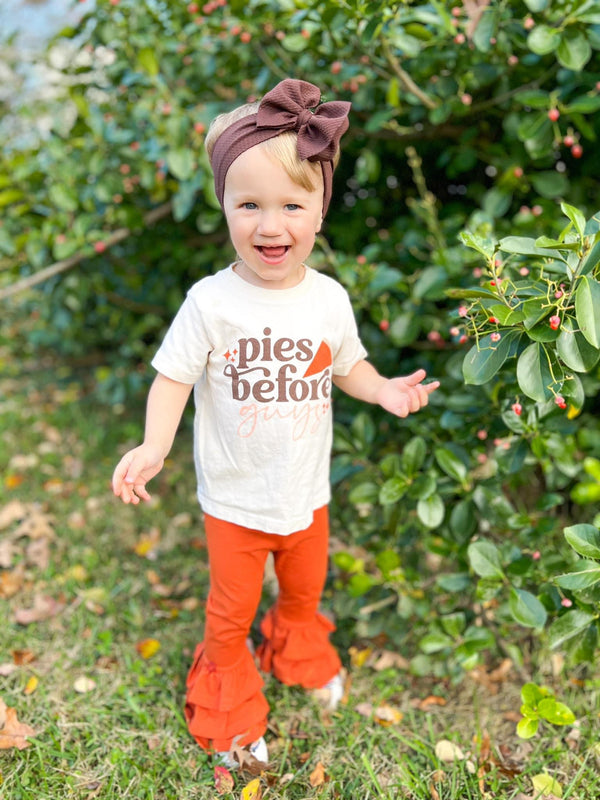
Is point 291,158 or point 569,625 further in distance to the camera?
point 569,625

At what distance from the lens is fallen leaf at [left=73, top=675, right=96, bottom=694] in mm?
2008

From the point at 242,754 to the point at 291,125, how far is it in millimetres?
1535

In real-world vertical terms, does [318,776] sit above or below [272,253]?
below

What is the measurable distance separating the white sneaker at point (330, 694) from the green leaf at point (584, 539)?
34.0 inches

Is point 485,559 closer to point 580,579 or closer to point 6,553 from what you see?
point 580,579

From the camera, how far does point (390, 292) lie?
2.46 metres

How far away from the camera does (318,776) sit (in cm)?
176

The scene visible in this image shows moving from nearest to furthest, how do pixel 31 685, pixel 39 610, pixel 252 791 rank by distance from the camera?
pixel 252 791 < pixel 31 685 < pixel 39 610

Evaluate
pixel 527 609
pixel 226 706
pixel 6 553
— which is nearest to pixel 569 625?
pixel 527 609

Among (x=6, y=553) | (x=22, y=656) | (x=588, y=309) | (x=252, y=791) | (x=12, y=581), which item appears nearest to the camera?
(x=588, y=309)

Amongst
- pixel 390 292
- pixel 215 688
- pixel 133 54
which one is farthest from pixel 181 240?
pixel 215 688

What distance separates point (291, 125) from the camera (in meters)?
1.40

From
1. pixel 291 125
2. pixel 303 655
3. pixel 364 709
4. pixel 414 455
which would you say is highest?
pixel 291 125

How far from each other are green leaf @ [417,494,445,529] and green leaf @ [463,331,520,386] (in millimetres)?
482
